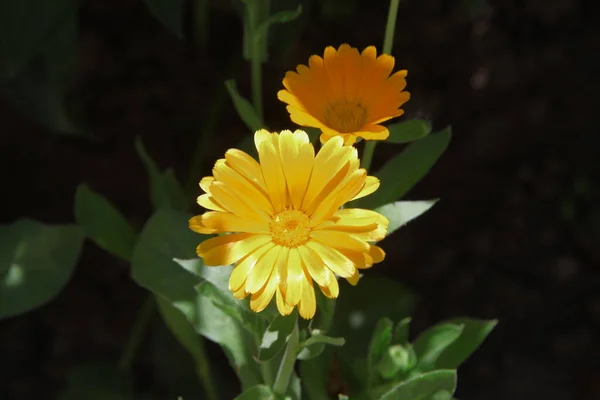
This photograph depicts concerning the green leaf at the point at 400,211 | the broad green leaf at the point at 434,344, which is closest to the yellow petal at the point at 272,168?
the green leaf at the point at 400,211

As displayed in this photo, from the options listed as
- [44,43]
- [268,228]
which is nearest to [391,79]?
[268,228]

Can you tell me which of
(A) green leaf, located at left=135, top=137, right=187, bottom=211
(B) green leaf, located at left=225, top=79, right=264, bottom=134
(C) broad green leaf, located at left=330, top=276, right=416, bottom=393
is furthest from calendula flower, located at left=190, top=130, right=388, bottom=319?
(C) broad green leaf, located at left=330, top=276, right=416, bottom=393

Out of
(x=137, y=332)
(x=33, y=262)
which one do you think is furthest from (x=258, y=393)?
(x=137, y=332)

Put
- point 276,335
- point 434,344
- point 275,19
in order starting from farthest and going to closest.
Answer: point 434,344 → point 275,19 → point 276,335

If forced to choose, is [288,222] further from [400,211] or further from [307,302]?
[400,211]

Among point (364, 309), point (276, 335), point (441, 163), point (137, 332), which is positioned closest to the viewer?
point (276, 335)

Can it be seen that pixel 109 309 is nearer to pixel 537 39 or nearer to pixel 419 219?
pixel 419 219

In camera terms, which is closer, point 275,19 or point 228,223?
point 228,223
